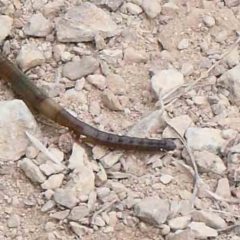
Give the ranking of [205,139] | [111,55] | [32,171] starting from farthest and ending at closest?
[111,55]
[205,139]
[32,171]

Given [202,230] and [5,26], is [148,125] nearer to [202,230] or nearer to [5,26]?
[202,230]

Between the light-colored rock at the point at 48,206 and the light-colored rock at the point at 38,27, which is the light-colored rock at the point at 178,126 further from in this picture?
the light-colored rock at the point at 38,27

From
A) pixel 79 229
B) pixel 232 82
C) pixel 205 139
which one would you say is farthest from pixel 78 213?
pixel 232 82

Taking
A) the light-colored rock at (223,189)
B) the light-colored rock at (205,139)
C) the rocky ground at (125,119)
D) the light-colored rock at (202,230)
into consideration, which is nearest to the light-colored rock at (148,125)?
the rocky ground at (125,119)

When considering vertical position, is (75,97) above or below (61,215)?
above

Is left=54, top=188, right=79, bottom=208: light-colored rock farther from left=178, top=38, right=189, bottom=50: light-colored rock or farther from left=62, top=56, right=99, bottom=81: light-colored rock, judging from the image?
left=178, top=38, right=189, bottom=50: light-colored rock

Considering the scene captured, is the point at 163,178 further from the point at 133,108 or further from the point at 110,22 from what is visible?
the point at 110,22

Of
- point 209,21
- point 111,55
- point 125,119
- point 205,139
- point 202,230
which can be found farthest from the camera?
point 209,21
